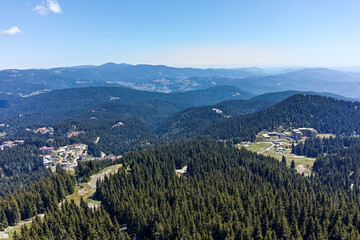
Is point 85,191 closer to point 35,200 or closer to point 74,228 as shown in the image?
point 35,200

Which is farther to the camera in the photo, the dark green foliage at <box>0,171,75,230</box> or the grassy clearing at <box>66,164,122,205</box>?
the grassy clearing at <box>66,164,122,205</box>

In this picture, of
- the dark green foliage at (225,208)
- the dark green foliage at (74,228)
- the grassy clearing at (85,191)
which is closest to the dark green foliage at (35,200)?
the grassy clearing at (85,191)

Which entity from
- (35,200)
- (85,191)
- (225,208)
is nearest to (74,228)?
(35,200)

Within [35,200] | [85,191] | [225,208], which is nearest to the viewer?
[225,208]

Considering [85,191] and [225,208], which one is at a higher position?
[225,208]

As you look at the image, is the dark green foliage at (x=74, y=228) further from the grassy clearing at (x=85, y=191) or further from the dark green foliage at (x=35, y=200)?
the grassy clearing at (x=85, y=191)

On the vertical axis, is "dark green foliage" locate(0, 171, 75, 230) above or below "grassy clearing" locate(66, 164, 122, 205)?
above

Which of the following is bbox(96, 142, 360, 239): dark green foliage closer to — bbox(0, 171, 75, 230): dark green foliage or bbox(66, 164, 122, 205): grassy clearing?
bbox(66, 164, 122, 205): grassy clearing

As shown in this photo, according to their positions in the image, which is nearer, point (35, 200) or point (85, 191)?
point (35, 200)

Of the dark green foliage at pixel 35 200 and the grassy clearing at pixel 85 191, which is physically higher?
the dark green foliage at pixel 35 200

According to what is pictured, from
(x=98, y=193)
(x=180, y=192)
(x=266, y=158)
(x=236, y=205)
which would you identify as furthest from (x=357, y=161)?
(x=98, y=193)

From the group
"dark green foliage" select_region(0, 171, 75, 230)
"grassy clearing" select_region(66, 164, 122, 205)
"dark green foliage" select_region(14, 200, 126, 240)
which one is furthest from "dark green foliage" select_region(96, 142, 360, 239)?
"dark green foliage" select_region(0, 171, 75, 230)
